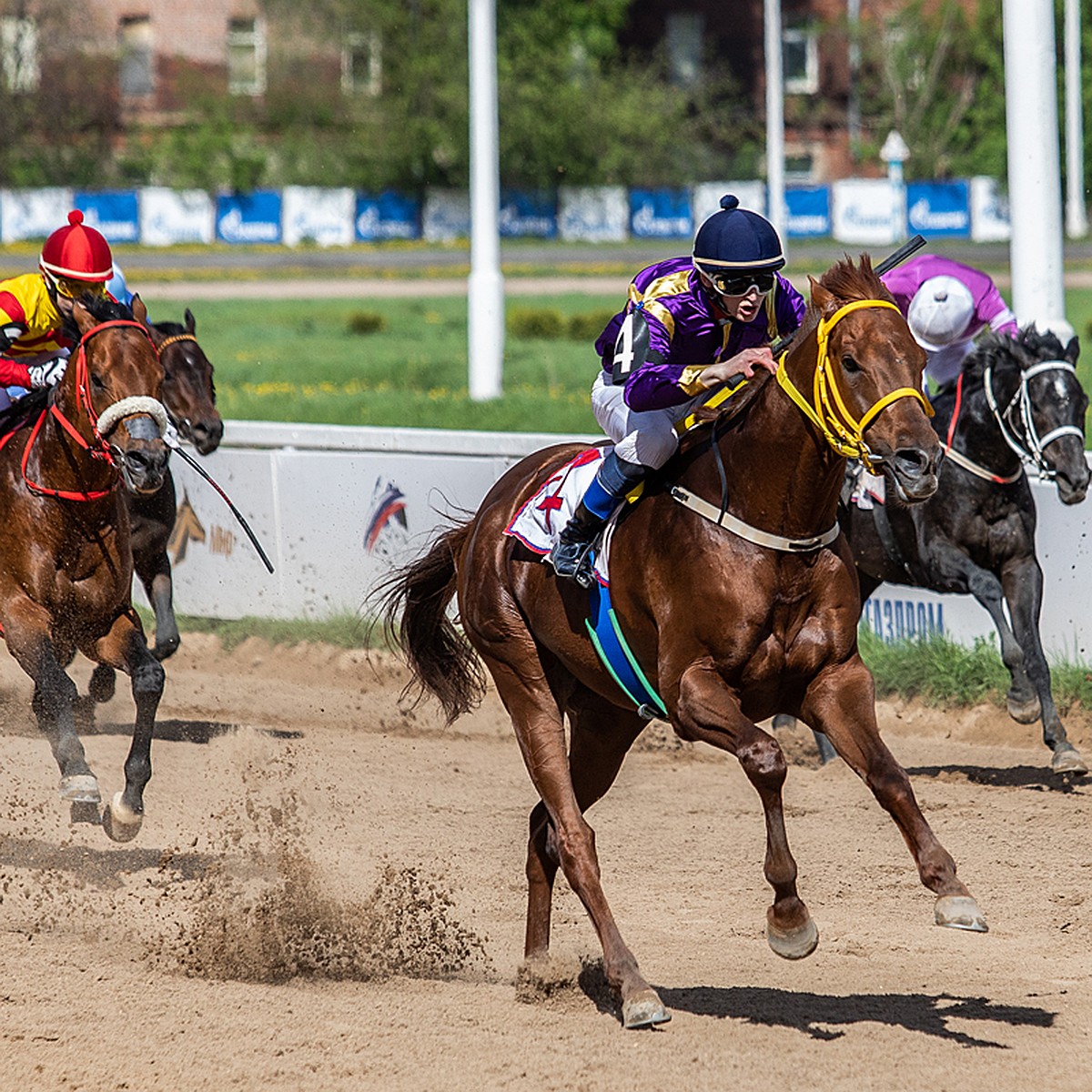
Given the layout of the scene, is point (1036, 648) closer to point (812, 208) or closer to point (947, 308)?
point (947, 308)

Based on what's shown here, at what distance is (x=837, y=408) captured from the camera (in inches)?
160

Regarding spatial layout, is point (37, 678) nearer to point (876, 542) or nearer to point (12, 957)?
point (12, 957)

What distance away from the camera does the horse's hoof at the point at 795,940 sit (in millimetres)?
4305

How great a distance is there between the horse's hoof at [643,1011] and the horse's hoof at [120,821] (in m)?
2.46

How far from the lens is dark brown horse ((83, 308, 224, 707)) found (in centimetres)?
816

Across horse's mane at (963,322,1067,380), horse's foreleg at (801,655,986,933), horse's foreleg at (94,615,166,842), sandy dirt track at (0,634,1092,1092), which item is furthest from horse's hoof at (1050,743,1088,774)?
horse's foreleg at (94,615,166,842)

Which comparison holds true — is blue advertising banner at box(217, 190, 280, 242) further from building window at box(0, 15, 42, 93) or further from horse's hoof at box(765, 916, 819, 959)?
horse's hoof at box(765, 916, 819, 959)

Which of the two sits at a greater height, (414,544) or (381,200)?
Answer: (381,200)

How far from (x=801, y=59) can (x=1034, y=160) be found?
40426 millimetres

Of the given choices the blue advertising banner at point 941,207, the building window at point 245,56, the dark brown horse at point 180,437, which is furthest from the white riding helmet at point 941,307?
the building window at point 245,56

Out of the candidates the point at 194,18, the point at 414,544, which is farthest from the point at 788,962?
the point at 194,18

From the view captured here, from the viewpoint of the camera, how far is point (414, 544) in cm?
962

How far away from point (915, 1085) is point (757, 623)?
111 cm

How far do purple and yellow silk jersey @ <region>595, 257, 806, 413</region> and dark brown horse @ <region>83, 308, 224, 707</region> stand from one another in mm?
3948
